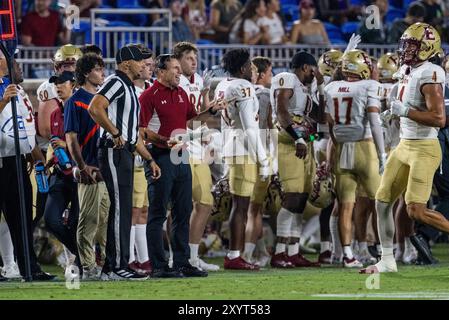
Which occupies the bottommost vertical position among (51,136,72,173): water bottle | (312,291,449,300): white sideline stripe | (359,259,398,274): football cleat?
(359,259,398,274): football cleat

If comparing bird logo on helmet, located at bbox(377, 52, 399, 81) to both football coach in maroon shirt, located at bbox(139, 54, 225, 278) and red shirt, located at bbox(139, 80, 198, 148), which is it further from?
red shirt, located at bbox(139, 80, 198, 148)

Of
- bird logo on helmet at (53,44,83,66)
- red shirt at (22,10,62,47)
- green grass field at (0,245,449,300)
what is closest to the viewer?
green grass field at (0,245,449,300)

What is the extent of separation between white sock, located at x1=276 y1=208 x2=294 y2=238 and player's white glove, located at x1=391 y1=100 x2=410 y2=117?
2.39m

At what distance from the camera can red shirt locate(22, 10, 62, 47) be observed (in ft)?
59.2

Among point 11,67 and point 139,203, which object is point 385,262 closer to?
point 139,203

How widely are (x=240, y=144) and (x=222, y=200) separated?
1.39 meters

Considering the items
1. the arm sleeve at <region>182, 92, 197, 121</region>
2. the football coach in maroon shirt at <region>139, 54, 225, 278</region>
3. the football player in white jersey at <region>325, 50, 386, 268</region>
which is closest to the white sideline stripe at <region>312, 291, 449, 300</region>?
the football coach in maroon shirt at <region>139, 54, 225, 278</region>

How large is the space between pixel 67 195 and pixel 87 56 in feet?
4.40

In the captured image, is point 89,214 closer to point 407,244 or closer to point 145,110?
point 145,110

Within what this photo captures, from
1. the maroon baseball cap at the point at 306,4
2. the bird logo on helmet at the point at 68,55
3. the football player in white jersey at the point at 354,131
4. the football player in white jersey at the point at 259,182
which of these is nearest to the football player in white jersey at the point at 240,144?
the football player in white jersey at the point at 259,182

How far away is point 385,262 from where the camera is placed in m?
12.1

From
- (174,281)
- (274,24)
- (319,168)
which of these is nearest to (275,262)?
(319,168)

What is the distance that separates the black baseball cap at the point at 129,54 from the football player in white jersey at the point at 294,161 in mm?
2306

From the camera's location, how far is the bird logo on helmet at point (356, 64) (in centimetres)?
1355
